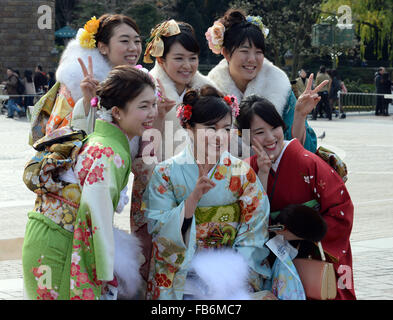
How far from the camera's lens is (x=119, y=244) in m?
3.56

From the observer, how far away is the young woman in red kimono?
3.74 meters

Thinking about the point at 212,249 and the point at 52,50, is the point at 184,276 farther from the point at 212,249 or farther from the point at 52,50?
the point at 52,50

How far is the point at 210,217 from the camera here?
359 centimetres

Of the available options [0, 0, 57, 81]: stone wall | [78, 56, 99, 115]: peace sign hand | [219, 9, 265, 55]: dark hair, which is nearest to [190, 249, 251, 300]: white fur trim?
[78, 56, 99, 115]: peace sign hand

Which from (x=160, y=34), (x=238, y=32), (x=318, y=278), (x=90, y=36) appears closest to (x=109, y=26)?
(x=90, y=36)

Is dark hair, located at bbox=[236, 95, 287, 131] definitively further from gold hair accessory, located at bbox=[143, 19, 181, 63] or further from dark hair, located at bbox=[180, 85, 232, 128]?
gold hair accessory, located at bbox=[143, 19, 181, 63]

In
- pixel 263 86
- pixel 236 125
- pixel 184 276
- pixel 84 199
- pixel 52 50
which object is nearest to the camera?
pixel 84 199

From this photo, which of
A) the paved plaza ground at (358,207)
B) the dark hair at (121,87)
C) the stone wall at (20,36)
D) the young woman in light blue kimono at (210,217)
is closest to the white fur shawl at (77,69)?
the dark hair at (121,87)

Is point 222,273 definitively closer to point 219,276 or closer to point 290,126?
point 219,276

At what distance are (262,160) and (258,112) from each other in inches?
11.0

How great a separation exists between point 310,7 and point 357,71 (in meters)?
7.67

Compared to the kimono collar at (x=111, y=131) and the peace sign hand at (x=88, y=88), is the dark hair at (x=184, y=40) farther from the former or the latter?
the kimono collar at (x=111, y=131)

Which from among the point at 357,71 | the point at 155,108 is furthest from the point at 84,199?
the point at 357,71

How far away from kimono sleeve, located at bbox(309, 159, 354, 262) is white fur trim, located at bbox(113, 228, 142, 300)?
992 mm
